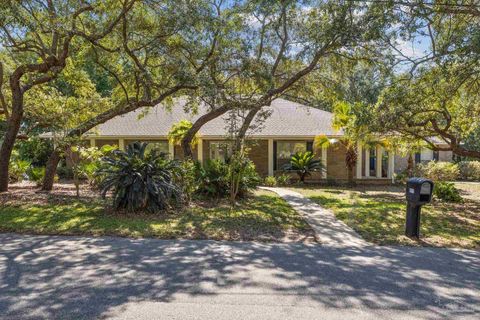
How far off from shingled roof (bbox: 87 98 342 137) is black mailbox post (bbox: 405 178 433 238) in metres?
11.6

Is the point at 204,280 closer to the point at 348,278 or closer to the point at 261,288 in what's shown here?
the point at 261,288

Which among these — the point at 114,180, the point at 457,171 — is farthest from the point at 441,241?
the point at 457,171

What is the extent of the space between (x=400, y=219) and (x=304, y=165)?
9708 millimetres

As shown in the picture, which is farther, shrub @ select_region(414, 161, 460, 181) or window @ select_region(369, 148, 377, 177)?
window @ select_region(369, 148, 377, 177)

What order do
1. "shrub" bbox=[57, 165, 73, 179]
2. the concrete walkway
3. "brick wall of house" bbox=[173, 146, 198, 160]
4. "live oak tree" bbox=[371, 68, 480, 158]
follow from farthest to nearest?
1. "brick wall of house" bbox=[173, 146, 198, 160]
2. "shrub" bbox=[57, 165, 73, 179]
3. "live oak tree" bbox=[371, 68, 480, 158]
4. the concrete walkway

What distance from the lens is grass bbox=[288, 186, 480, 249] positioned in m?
7.49

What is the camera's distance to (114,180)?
965 centimetres

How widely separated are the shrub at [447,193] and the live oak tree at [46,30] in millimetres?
12206

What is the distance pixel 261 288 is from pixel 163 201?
A: 219 inches

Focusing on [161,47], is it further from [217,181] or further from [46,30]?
[217,181]

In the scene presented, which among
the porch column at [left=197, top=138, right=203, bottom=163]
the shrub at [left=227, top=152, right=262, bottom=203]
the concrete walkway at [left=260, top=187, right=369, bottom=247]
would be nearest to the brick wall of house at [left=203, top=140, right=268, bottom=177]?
the porch column at [left=197, top=138, right=203, bottom=163]

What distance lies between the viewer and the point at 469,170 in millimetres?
24328

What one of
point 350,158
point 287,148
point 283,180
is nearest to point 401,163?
point 350,158

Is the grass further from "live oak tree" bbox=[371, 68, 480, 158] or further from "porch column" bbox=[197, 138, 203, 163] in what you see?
"porch column" bbox=[197, 138, 203, 163]
